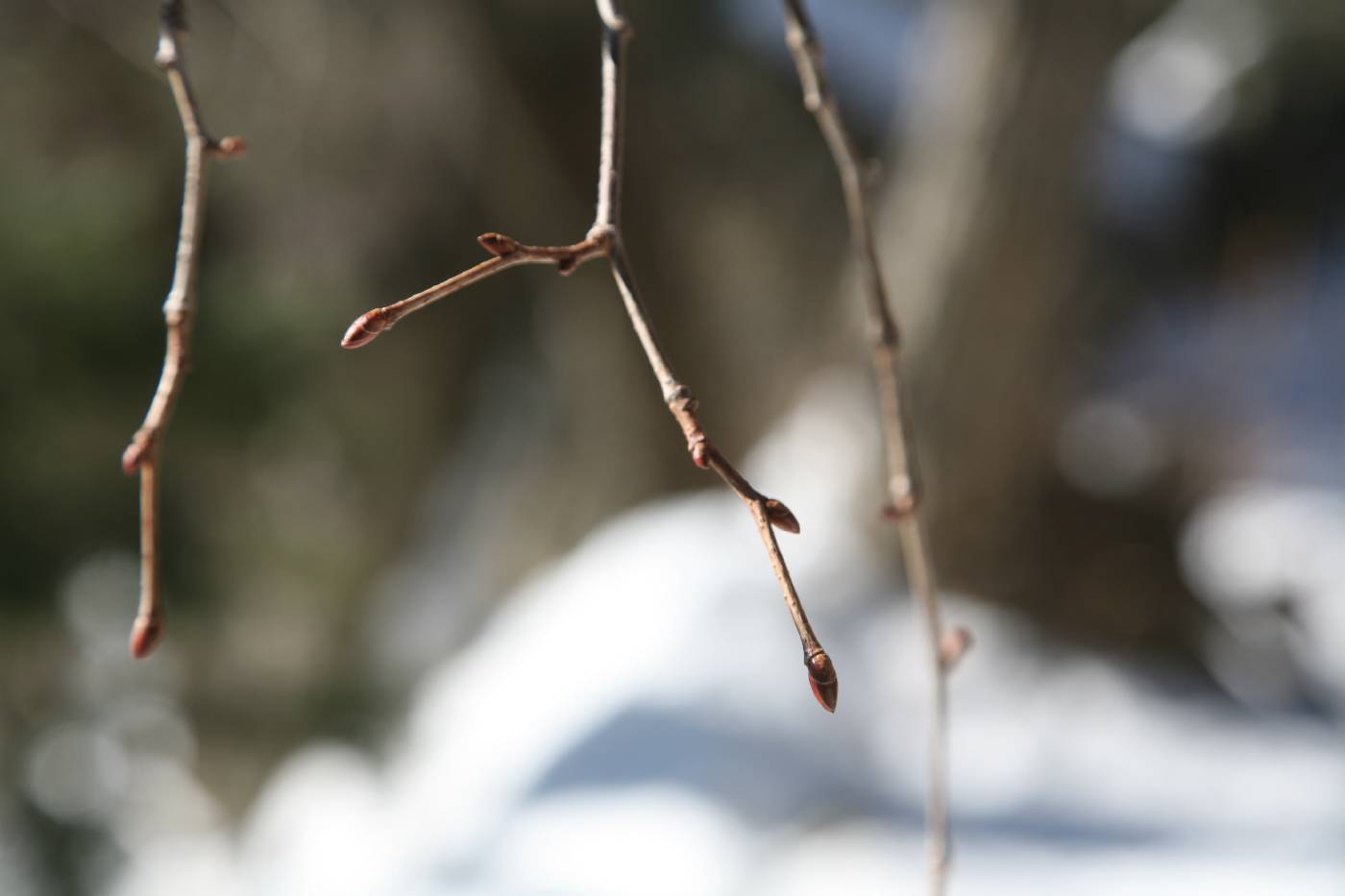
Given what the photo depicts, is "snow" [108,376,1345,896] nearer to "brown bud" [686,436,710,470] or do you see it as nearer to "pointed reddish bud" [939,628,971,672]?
"pointed reddish bud" [939,628,971,672]

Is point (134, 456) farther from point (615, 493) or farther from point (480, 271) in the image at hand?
point (615, 493)

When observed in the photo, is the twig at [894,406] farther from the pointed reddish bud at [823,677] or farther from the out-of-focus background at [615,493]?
the out-of-focus background at [615,493]

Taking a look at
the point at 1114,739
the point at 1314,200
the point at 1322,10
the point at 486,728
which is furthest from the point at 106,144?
the point at 1314,200

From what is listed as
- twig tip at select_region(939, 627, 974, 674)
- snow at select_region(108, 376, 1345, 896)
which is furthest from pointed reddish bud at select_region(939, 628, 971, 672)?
snow at select_region(108, 376, 1345, 896)

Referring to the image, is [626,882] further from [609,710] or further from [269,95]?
[269,95]

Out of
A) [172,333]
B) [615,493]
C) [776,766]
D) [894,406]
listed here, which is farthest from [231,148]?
[615,493]

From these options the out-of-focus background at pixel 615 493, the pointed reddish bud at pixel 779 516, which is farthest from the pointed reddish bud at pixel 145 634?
the out-of-focus background at pixel 615 493

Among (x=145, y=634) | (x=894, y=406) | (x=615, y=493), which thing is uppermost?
(x=615, y=493)
